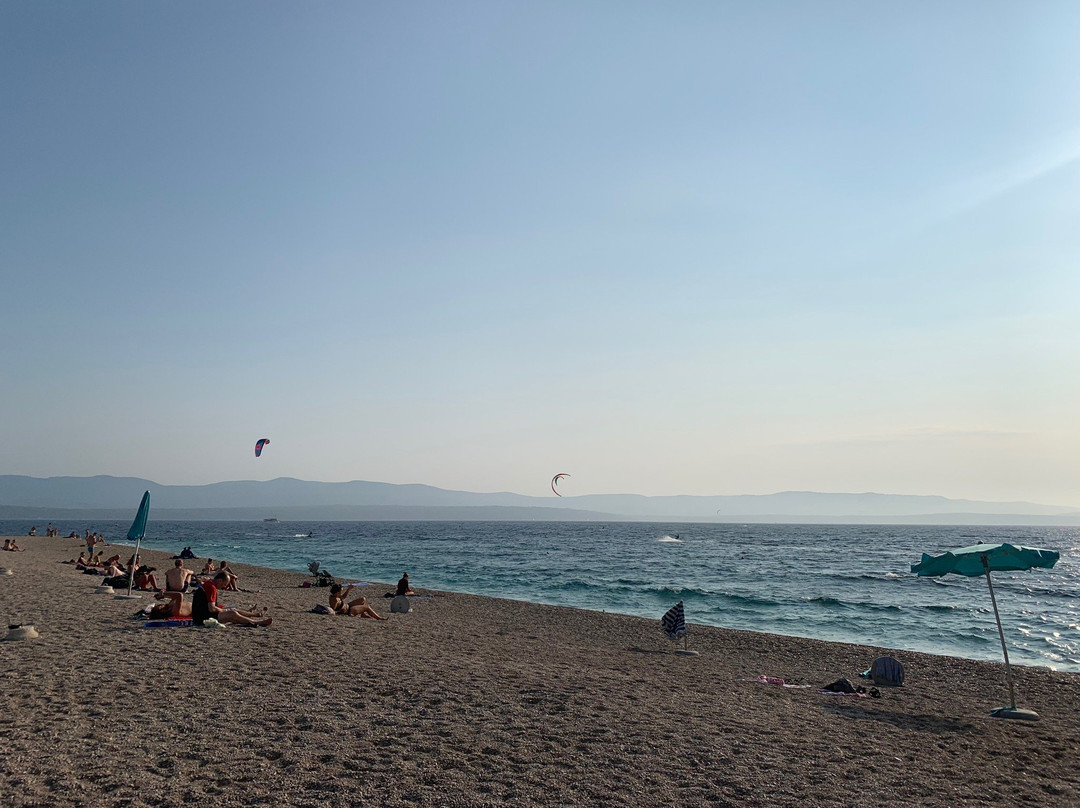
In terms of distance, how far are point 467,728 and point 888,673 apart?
896cm

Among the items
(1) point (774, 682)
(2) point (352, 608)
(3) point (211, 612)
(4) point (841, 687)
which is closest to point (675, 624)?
(1) point (774, 682)

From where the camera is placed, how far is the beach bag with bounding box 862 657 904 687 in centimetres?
1266

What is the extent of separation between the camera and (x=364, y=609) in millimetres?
17062

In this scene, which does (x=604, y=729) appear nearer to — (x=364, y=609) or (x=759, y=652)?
(x=759, y=652)

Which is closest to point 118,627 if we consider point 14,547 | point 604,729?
point 604,729

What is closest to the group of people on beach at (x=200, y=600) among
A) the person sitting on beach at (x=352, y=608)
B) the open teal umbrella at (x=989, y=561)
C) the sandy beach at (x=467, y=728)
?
the person sitting on beach at (x=352, y=608)

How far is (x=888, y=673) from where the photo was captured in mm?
12703

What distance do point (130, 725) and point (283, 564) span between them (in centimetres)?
3841

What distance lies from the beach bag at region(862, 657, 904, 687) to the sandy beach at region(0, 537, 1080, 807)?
0.23 m

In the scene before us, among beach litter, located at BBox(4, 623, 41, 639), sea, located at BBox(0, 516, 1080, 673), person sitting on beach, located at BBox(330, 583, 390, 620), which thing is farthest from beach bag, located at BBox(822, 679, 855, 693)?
beach litter, located at BBox(4, 623, 41, 639)

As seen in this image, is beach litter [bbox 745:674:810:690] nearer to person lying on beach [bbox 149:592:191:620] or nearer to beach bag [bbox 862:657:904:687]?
beach bag [bbox 862:657:904:687]

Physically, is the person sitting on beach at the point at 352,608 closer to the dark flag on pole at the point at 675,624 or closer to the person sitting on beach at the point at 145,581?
the person sitting on beach at the point at 145,581

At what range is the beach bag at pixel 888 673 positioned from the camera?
12.7 m

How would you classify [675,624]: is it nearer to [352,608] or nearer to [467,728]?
[352,608]
